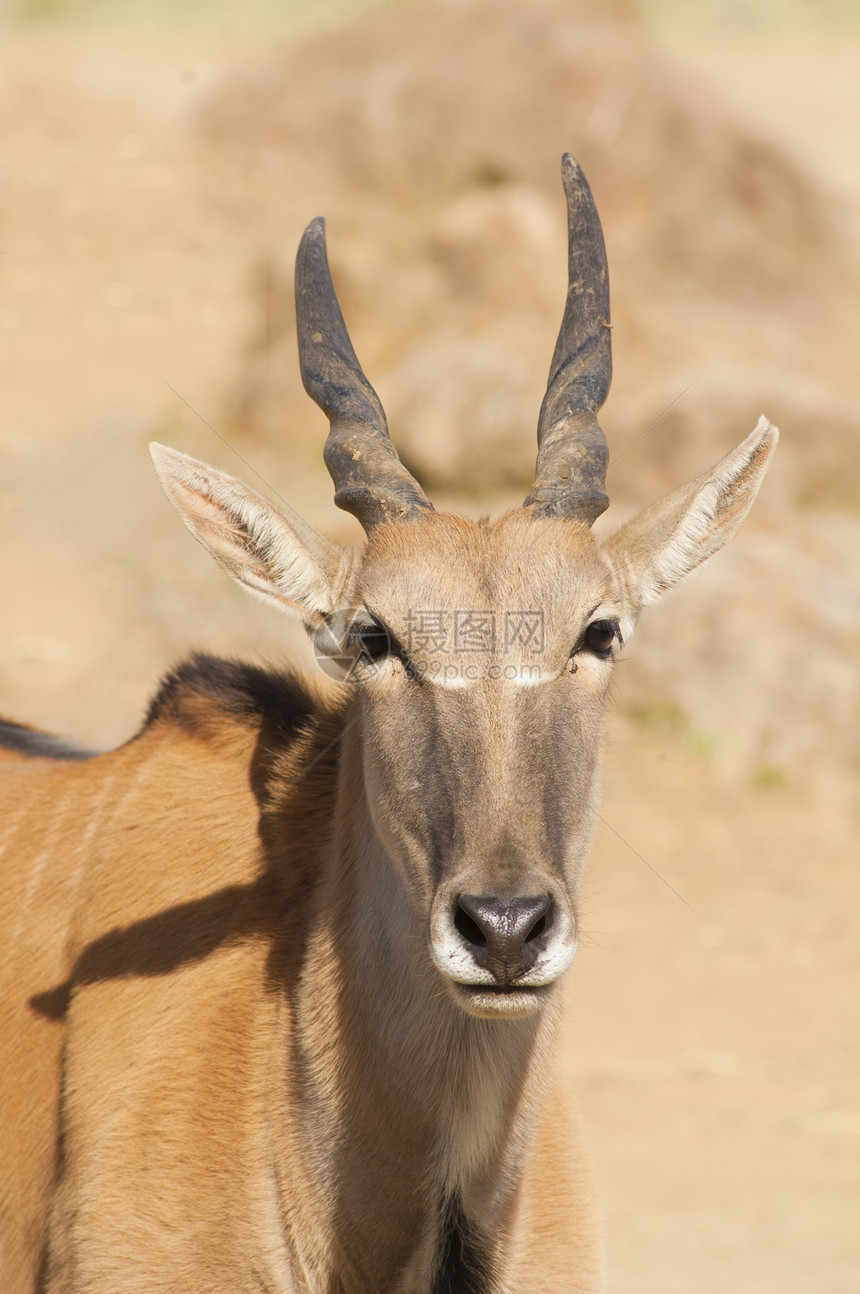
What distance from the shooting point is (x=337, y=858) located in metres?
3.97

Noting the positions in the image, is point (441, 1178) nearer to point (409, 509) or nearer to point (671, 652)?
point (409, 509)

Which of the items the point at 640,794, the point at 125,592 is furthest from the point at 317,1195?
the point at 125,592

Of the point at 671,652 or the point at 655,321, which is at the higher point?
the point at 655,321

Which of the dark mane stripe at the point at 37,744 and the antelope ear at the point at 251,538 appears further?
the dark mane stripe at the point at 37,744

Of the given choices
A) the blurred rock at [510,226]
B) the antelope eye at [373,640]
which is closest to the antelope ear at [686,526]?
the antelope eye at [373,640]

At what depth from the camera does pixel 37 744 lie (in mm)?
5605

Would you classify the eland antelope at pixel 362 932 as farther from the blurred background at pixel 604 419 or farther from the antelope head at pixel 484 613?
the blurred background at pixel 604 419

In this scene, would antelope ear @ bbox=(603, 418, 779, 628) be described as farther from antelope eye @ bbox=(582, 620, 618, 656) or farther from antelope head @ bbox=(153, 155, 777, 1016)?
antelope eye @ bbox=(582, 620, 618, 656)

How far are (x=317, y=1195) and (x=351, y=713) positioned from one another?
1.23m

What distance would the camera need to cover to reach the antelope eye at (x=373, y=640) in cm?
374

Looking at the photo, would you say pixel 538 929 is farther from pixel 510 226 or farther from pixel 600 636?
pixel 510 226

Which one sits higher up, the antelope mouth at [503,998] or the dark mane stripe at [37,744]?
the dark mane stripe at [37,744]

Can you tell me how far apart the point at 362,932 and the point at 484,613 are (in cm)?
89

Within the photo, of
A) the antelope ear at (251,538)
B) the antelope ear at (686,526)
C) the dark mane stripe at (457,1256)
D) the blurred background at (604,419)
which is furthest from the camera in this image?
the blurred background at (604,419)
